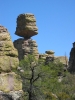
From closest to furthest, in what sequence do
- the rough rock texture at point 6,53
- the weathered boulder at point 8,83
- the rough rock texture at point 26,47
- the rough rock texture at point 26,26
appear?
1. the weathered boulder at point 8,83
2. the rough rock texture at point 6,53
3. the rough rock texture at point 26,47
4. the rough rock texture at point 26,26

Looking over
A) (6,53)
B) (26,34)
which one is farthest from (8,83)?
(26,34)

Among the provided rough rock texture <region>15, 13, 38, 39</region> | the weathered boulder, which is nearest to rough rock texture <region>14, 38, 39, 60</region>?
rough rock texture <region>15, 13, 38, 39</region>

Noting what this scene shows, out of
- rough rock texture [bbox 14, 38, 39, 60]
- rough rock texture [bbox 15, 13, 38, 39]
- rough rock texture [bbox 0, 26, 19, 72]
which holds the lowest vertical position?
rough rock texture [bbox 0, 26, 19, 72]

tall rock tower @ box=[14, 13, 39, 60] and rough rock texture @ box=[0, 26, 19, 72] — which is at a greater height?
tall rock tower @ box=[14, 13, 39, 60]

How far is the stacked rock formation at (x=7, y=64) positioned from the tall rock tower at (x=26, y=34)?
1273 inches

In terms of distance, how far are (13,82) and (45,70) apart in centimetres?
562

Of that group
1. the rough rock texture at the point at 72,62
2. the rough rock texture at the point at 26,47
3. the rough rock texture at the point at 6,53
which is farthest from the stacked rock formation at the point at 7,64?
the rough rock texture at the point at 26,47

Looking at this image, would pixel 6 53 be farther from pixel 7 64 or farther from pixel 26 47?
pixel 26 47

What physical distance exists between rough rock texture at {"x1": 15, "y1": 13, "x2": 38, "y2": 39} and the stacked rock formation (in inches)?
1285

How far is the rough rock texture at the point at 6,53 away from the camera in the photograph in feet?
19.4

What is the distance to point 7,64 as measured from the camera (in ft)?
19.5

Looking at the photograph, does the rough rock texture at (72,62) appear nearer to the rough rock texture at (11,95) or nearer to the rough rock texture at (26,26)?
the rough rock texture at (26,26)

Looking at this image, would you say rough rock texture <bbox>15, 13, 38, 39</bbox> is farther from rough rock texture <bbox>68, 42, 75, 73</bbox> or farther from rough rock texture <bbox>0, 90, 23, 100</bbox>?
rough rock texture <bbox>0, 90, 23, 100</bbox>

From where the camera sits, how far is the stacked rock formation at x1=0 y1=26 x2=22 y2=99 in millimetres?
5816
